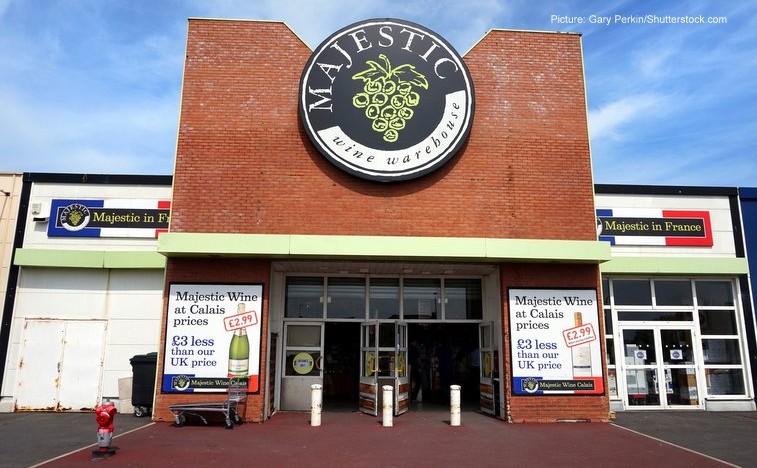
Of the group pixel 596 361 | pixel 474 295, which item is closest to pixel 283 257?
pixel 474 295

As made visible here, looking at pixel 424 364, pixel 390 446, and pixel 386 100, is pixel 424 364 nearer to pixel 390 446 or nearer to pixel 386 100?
pixel 390 446

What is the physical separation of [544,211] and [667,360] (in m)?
5.71

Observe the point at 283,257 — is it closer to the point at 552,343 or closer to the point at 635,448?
the point at 552,343

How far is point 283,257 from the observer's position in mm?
11625

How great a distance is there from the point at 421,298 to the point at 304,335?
9.93 feet

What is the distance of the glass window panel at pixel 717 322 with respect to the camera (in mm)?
14383

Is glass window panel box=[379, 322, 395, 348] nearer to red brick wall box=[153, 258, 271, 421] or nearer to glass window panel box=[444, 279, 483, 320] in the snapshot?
glass window panel box=[444, 279, 483, 320]

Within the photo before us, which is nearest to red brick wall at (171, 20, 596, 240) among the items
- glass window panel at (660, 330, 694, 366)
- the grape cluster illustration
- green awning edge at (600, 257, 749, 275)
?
the grape cluster illustration

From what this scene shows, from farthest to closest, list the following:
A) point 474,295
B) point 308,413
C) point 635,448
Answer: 1. point 474,295
2. point 308,413
3. point 635,448

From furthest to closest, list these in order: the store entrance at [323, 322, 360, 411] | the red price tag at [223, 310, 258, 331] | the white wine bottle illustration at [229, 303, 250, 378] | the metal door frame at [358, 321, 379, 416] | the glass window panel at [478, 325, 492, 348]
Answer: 1. the store entrance at [323, 322, 360, 411]
2. the glass window panel at [478, 325, 492, 348]
3. the metal door frame at [358, 321, 379, 416]
4. the red price tag at [223, 310, 258, 331]
5. the white wine bottle illustration at [229, 303, 250, 378]

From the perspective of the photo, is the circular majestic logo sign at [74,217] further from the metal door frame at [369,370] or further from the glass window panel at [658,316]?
the glass window panel at [658,316]

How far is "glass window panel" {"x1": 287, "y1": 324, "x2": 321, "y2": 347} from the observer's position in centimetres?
1323

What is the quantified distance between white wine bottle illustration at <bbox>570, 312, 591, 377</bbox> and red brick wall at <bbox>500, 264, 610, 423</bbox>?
35cm

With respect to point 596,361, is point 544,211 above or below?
above
